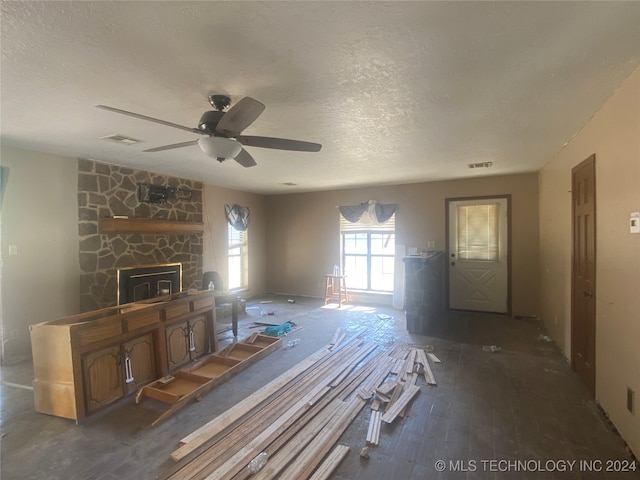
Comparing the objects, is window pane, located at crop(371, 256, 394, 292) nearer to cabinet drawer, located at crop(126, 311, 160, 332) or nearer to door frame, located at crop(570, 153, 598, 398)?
door frame, located at crop(570, 153, 598, 398)

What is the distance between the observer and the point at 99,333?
2.64 m

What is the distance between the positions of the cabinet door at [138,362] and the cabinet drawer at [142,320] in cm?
12

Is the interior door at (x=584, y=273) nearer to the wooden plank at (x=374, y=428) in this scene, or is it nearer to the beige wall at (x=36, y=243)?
the wooden plank at (x=374, y=428)

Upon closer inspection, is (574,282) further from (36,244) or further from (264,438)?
(36,244)

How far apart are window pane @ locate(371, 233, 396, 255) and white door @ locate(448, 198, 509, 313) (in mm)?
1150

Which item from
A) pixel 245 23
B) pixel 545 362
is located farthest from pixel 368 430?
pixel 245 23

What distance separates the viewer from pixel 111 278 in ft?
14.8

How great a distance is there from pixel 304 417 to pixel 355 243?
15.7 ft

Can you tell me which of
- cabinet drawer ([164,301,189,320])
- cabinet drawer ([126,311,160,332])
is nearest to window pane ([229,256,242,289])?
cabinet drawer ([164,301,189,320])

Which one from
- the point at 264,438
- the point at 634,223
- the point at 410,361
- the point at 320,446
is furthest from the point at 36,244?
the point at 634,223

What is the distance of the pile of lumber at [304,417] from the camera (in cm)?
198

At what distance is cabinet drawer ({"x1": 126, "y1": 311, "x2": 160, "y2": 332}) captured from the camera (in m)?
2.91

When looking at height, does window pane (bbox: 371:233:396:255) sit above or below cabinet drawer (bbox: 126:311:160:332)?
above

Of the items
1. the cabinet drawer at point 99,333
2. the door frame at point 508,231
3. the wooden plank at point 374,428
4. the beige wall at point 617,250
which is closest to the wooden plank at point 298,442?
the wooden plank at point 374,428
